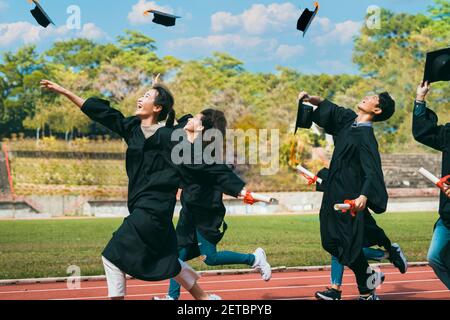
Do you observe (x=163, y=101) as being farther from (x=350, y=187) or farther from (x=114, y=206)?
(x=114, y=206)

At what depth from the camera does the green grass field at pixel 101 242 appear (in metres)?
12.3

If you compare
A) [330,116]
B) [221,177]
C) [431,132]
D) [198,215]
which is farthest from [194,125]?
[431,132]

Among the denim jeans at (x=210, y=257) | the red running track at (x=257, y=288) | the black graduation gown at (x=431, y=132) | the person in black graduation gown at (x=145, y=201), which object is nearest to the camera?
the person in black graduation gown at (x=145, y=201)

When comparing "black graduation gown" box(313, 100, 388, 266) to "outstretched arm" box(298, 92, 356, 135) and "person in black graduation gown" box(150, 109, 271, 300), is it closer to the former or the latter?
"outstretched arm" box(298, 92, 356, 135)

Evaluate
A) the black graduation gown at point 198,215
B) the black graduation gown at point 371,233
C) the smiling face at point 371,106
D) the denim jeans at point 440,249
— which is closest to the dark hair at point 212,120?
the black graduation gown at point 198,215

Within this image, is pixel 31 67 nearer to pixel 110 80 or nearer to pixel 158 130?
pixel 110 80

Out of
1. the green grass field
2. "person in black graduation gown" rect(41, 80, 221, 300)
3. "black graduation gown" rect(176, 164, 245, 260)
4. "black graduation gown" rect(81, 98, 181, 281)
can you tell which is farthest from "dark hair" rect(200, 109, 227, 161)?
the green grass field

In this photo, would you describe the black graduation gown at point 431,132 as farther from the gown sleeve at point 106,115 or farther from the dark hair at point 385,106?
the gown sleeve at point 106,115

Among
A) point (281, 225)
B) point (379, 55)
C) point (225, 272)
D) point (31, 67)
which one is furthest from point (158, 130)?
point (379, 55)

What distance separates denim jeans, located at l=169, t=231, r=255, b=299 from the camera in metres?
7.96

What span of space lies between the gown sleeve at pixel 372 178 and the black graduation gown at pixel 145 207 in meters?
1.99

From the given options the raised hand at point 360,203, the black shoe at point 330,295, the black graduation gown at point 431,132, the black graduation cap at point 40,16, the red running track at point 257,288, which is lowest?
the red running track at point 257,288

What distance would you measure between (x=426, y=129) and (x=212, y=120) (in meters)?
2.17
